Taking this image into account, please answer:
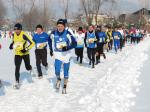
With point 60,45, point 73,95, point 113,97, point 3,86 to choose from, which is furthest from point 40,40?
point 113,97

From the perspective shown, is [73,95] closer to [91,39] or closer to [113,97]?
[113,97]

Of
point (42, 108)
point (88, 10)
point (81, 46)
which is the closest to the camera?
point (42, 108)

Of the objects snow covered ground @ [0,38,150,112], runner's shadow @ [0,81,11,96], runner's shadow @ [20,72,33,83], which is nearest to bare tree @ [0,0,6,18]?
runner's shadow @ [20,72,33,83]

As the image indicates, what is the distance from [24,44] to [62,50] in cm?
134

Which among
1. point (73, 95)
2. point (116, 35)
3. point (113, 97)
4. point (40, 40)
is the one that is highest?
point (40, 40)

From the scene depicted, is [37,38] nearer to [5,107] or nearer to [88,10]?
[5,107]

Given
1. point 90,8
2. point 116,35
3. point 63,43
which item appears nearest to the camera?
point 63,43

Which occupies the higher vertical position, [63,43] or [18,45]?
[63,43]

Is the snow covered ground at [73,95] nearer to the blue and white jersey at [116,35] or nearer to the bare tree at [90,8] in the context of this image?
the blue and white jersey at [116,35]

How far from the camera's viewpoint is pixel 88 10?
45375mm

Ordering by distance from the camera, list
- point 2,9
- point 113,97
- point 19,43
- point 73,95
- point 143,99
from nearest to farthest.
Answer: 1. point 143,99
2. point 113,97
3. point 73,95
4. point 19,43
5. point 2,9

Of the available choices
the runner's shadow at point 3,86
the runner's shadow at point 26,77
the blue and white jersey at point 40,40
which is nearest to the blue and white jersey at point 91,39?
the runner's shadow at point 26,77

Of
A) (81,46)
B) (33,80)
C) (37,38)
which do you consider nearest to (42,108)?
(33,80)

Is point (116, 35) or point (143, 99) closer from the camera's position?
point (143, 99)
